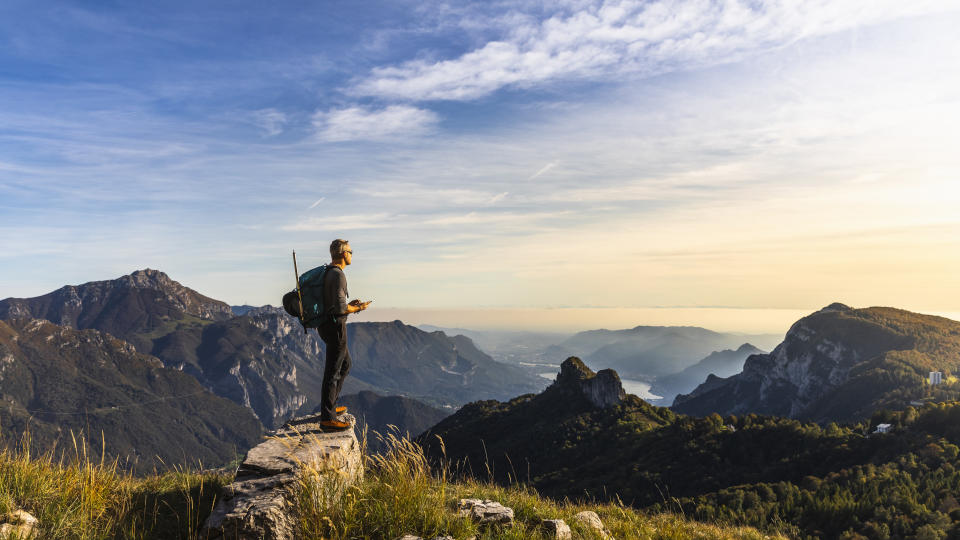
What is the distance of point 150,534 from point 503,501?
5382 millimetres

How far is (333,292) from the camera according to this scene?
7828mm

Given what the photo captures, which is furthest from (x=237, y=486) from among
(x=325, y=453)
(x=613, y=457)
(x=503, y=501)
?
(x=613, y=457)

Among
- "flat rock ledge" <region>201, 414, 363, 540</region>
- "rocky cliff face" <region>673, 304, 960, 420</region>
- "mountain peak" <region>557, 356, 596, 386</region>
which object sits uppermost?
"flat rock ledge" <region>201, 414, 363, 540</region>

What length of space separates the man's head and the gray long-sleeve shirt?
41 cm

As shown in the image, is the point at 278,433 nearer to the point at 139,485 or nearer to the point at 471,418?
the point at 139,485

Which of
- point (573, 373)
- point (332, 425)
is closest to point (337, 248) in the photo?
point (332, 425)

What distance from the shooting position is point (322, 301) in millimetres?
7812

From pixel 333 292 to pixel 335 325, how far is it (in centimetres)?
70

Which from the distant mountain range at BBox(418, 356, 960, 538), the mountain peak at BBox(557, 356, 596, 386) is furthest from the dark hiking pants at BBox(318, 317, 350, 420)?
the mountain peak at BBox(557, 356, 596, 386)

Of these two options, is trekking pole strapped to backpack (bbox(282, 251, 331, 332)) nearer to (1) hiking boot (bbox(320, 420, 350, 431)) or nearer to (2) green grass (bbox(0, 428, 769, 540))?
(1) hiking boot (bbox(320, 420, 350, 431))

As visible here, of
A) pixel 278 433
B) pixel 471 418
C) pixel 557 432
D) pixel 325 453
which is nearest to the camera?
pixel 325 453

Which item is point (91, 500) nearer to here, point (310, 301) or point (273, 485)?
point (273, 485)

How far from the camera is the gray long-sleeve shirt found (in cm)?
781

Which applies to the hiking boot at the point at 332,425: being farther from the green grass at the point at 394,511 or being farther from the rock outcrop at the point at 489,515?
the rock outcrop at the point at 489,515
